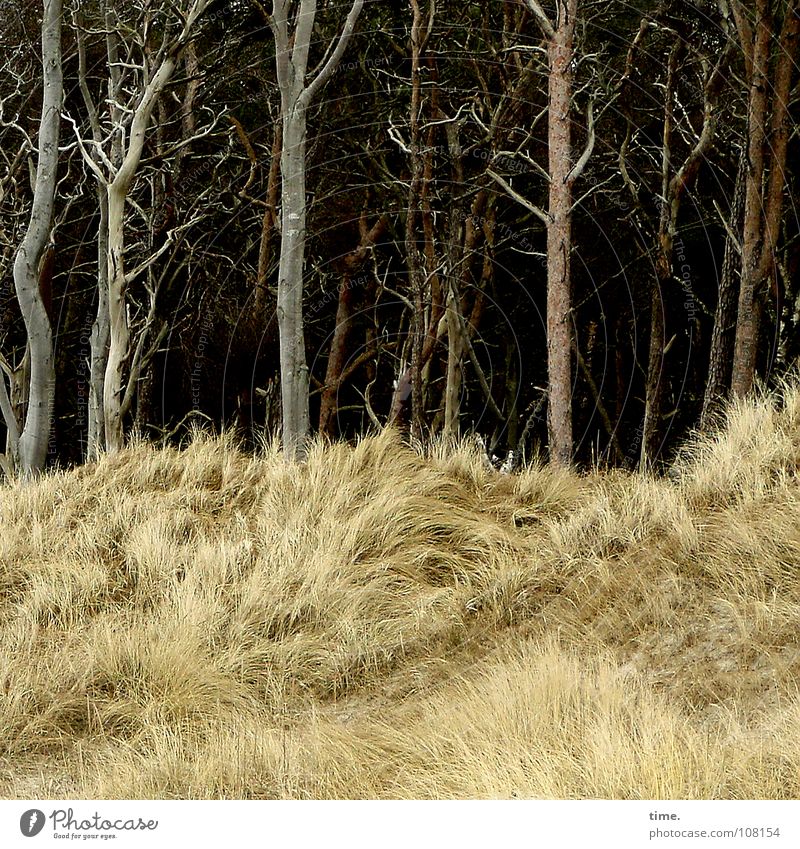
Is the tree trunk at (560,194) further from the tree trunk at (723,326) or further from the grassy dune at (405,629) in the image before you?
the grassy dune at (405,629)

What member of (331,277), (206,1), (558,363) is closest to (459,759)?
(558,363)

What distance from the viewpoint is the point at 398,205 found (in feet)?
56.2

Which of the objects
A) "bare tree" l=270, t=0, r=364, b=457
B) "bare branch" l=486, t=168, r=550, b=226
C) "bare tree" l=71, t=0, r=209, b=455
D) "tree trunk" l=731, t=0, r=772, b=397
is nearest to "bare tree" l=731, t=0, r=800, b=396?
"tree trunk" l=731, t=0, r=772, b=397

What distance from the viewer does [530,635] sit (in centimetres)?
610

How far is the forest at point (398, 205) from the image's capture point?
10.7 m

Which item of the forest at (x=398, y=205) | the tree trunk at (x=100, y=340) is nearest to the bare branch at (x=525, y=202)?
the forest at (x=398, y=205)

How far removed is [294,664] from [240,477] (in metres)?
2.80

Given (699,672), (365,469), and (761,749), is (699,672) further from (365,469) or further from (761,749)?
(365,469)

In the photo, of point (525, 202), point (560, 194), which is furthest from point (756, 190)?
point (525, 202)

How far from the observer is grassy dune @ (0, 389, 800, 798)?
15.4 feet
